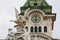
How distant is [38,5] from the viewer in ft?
224

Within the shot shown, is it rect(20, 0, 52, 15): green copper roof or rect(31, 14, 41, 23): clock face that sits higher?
rect(20, 0, 52, 15): green copper roof

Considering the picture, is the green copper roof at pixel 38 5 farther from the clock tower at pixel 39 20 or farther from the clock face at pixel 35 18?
the clock face at pixel 35 18

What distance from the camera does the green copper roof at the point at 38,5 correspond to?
67.4 m

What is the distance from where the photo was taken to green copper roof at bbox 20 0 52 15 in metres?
67.4

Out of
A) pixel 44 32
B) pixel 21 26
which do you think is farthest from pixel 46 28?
pixel 21 26

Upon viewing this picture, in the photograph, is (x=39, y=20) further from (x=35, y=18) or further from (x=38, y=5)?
(x=38, y=5)

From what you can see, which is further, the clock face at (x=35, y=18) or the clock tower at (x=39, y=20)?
the clock face at (x=35, y=18)

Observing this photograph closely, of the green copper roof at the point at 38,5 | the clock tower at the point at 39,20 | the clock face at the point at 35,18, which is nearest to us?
the clock tower at the point at 39,20

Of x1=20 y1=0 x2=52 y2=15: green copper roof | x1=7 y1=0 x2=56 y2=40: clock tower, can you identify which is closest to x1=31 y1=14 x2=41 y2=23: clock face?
x1=7 y1=0 x2=56 y2=40: clock tower

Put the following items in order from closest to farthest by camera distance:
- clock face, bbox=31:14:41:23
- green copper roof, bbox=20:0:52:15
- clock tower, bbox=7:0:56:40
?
clock tower, bbox=7:0:56:40, clock face, bbox=31:14:41:23, green copper roof, bbox=20:0:52:15

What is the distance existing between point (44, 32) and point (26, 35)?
108 feet

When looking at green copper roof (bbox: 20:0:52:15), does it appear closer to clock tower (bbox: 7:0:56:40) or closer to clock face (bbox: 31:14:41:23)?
clock tower (bbox: 7:0:56:40)

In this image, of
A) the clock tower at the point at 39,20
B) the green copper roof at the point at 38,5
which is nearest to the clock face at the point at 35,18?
the clock tower at the point at 39,20

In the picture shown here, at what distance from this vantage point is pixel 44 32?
66.7 meters
